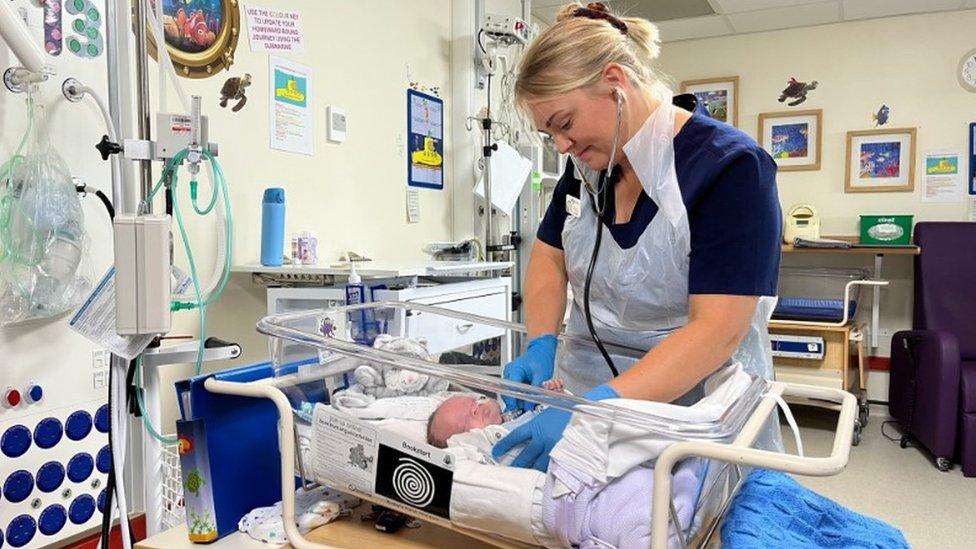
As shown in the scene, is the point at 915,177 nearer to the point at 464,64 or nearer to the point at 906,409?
the point at 906,409

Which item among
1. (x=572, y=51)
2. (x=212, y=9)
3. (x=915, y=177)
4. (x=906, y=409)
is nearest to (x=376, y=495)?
(x=572, y=51)

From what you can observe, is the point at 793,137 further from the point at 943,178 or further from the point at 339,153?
the point at 339,153

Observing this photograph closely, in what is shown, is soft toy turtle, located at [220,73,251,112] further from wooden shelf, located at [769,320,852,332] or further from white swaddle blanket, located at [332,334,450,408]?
wooden shelf, located at [769,320,852,332]

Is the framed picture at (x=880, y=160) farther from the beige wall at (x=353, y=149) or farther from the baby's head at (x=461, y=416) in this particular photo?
the baby's head at (x=461, y=416)

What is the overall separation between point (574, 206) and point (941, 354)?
2571mm

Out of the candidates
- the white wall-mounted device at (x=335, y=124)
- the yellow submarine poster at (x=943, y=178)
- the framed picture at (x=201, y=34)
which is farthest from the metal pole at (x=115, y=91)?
the yellow submarine poster at (x=943, y=178)

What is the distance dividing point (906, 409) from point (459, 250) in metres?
2.31

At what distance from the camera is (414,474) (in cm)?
81

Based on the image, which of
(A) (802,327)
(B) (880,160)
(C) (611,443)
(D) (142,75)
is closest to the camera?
(C) (611,443)

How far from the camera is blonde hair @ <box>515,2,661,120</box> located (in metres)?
1.13

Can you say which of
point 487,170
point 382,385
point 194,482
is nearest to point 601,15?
point 382,385

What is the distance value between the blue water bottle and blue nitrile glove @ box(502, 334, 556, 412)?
1.11 metres

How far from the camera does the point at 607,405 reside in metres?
0.72

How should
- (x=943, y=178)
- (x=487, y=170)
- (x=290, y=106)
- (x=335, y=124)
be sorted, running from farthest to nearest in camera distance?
1. (x=943, y=178)
2. (x=487, y=170)
3. (x=335, y=124)
4. (x=290, y=106)
